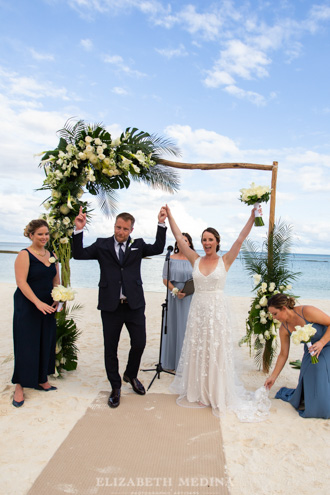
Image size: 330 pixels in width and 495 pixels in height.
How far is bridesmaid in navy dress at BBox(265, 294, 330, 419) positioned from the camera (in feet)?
13.8

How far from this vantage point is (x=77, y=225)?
4355 mm

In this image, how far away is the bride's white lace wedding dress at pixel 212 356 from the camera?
14.5 feet

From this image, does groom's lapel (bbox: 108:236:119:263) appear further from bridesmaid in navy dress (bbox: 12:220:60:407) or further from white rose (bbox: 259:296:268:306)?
white rose (bbox: 259:296:268:306)

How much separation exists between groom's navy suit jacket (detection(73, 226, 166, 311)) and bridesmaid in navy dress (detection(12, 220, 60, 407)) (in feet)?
1.73

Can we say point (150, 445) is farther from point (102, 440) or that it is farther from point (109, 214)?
point (109, 214)

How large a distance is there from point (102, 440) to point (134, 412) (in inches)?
27.6

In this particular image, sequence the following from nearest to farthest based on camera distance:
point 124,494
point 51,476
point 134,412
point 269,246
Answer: point 124,494, point 51,476, point 134,412, point 269,246

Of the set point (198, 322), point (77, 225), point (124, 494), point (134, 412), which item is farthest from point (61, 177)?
point (124, 494)

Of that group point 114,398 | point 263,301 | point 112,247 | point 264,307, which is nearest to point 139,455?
point 114,398

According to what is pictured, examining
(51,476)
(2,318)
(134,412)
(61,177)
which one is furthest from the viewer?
(2,318)

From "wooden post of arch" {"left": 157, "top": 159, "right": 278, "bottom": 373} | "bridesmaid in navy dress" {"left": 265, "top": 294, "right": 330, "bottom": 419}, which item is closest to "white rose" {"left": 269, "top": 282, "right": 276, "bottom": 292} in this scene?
"wooden post of arch" {"left": 157, "top": 159, "right": 278, "bottom": 373}

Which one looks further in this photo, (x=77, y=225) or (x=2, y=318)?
(x=2, y=318)

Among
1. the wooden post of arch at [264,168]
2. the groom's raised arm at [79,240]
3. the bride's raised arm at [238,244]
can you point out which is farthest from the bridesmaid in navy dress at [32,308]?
the wooden post of arch at [264,168]

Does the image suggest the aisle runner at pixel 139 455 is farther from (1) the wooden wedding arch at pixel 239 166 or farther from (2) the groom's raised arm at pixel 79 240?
(1) the wooden wedding arch at pixel 239 166
